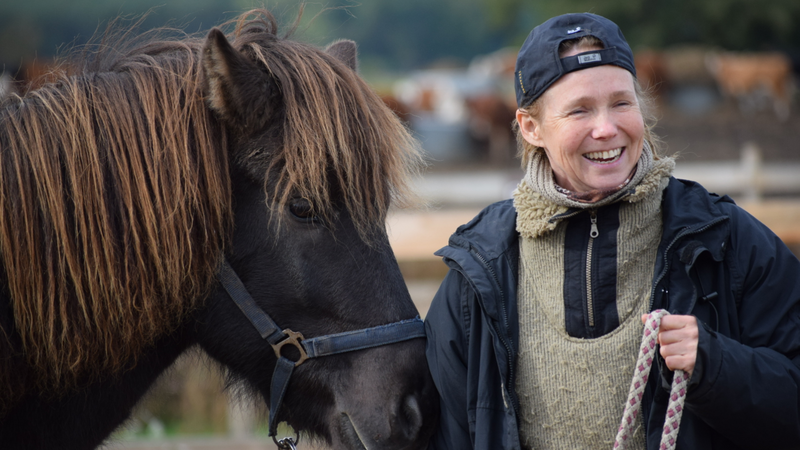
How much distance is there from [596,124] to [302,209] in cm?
82

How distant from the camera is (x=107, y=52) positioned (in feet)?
6.71

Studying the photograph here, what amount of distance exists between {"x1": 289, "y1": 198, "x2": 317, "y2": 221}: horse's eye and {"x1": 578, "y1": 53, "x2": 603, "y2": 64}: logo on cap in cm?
81

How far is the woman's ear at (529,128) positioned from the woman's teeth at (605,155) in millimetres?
160

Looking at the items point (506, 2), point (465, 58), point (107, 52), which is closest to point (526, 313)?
point (107, 52)

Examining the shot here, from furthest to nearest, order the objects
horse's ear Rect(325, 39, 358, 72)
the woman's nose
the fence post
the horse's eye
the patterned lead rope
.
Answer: the fence post → horse's ear Rect(325, 39, 358, 72) → the horse's eye → the woman's nose → the patterned lead rope

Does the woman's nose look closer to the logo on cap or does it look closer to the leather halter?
the logo on cap

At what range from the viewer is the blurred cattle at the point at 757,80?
2047 cm

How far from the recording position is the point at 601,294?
174 cm

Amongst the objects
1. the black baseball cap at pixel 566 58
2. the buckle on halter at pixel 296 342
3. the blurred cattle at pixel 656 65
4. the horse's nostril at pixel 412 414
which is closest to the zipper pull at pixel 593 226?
the black baseball cap at pixel 566 58

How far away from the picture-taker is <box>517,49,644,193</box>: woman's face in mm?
1728

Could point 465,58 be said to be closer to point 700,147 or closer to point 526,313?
point 700,147

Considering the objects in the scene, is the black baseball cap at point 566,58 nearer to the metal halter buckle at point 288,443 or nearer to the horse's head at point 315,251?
the horse's head at point 315,251

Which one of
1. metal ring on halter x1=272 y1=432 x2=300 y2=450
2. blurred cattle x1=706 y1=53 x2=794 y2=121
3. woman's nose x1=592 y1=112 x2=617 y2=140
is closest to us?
woman's nose x1=592 y1=112 x2=617 y2=140

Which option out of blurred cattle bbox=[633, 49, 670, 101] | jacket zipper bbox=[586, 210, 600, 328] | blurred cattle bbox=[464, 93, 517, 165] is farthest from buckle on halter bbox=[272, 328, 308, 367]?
blurred cattle bbox=[633, 49, 670, 101]
